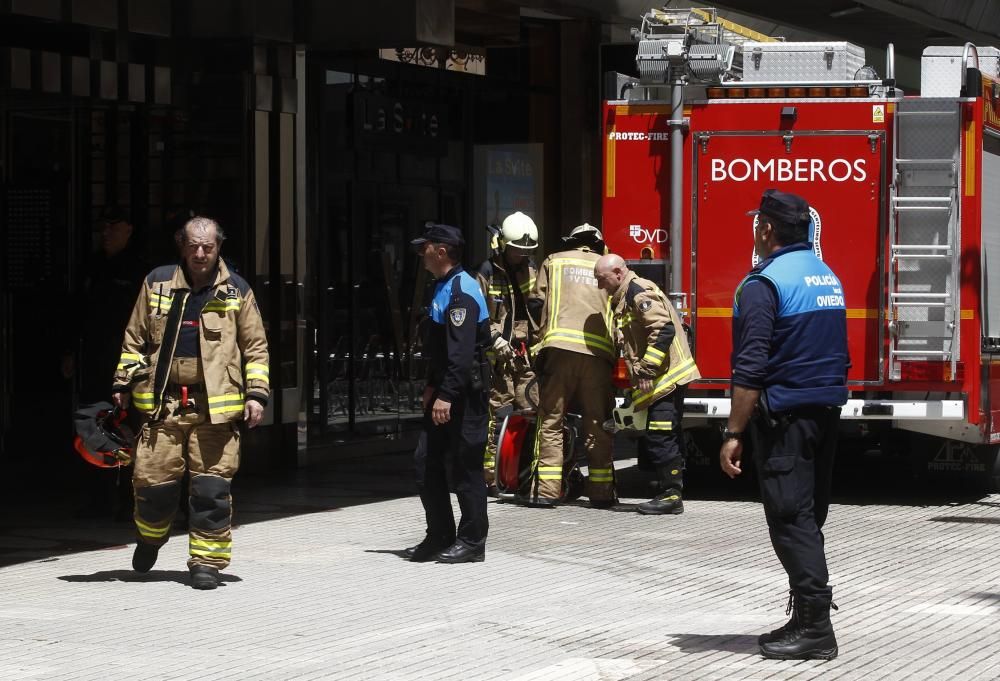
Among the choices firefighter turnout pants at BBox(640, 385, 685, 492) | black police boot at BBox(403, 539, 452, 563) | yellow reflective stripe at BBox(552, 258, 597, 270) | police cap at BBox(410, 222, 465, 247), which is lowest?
black police boot at BBox(403, 539, 452, 563)

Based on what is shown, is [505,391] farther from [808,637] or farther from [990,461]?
[808,637]

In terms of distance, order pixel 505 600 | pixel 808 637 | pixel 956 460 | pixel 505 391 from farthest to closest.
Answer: pixel 956 460 < pixel 505 391 < pixel 505 600 < pixel 808 637

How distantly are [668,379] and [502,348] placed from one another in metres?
1.09

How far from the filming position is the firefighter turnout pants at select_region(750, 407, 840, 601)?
6.63 metres

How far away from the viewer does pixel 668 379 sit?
36.9 ft

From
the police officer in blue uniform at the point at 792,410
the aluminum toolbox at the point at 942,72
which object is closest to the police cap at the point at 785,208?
the police officer in blue uniform at the point at 792,410

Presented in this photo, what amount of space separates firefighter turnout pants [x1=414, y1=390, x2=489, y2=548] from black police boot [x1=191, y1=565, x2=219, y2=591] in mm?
1283

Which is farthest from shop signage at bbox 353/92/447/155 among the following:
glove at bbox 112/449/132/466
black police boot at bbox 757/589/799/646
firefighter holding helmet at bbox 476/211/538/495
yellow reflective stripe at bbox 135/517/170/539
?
black police boot at bbox 757/589/799/646

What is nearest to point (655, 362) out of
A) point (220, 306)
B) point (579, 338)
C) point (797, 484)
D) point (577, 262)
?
point (579, 338)

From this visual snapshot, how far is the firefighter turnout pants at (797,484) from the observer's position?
21.7 feet

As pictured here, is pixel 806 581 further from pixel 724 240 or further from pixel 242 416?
pixel 724 240

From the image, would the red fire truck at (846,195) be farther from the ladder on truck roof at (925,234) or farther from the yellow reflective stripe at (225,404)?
the yellow reflective stripe at (225,404)

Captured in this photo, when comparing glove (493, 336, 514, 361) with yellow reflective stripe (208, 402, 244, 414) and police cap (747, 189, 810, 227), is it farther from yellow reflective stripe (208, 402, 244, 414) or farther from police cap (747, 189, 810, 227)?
police cap (747, 189, 810, 227)

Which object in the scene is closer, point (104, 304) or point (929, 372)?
point (104, 304)
